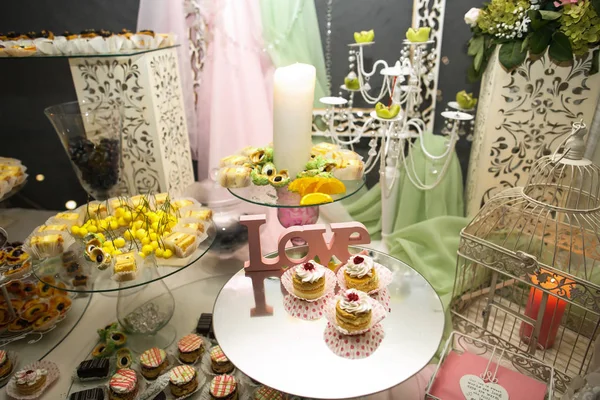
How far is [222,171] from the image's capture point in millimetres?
1301

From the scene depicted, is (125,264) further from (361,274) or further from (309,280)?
(361,274)

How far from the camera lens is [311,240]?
122cm

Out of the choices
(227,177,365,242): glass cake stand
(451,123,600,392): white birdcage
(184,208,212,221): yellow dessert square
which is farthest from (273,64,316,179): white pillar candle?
(451,123,600,392): white birdcage

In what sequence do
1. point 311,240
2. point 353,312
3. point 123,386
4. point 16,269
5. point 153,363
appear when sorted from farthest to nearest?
point 16,269 → point 153,363 → point 123,386 → point 311,240 → point 353,312

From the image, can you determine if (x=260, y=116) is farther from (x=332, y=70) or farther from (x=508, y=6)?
(x=508, y=6)

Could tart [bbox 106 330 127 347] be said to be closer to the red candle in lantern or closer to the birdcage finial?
the red candle in lantern

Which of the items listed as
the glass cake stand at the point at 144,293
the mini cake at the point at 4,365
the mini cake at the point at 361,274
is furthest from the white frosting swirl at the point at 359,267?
the mini cake at the point at 4,365

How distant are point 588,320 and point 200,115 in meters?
1.86

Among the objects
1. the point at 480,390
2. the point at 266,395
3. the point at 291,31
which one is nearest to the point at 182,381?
the point at 266,395

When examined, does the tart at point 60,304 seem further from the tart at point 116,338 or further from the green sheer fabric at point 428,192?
the green sheer fabric at point 428,192

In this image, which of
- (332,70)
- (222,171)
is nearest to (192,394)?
(222,171)

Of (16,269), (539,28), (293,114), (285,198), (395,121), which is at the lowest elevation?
(16,269)

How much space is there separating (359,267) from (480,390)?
471 mm

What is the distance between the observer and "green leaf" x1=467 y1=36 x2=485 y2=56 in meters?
1.78
